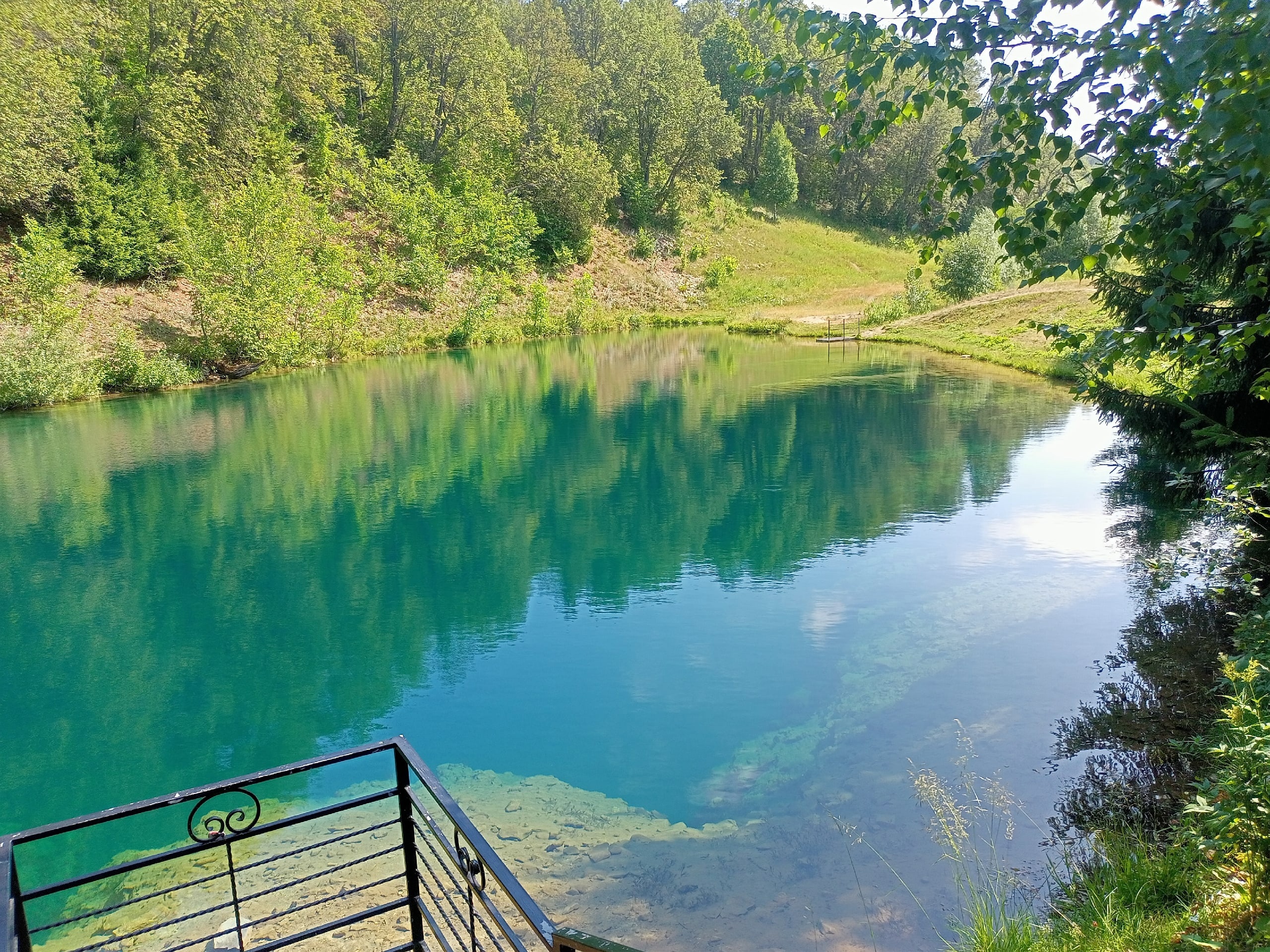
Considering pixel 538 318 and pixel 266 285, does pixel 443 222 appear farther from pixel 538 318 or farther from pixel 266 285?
pixel 266 285

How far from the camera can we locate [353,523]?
15.0 m

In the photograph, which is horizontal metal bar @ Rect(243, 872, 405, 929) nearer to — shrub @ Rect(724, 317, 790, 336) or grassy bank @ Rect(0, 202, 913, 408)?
grassy bank @ Rect(0, 202, 913, 408)

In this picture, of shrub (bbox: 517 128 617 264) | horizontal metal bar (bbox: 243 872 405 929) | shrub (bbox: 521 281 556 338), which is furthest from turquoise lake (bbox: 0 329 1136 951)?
shrub (bbox: 517 128 617 264)

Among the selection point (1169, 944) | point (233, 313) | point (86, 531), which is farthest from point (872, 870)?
point (233, 313)

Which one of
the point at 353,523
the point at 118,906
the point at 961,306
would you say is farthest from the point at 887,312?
the point at 118,906

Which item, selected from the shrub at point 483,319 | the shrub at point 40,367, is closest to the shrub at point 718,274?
the shrub at point 483,319

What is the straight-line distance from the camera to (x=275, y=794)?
7281mm

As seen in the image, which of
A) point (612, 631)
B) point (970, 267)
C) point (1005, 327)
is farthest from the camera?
point (970, 267)

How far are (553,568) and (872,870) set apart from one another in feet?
25.4

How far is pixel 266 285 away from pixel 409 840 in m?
33.3

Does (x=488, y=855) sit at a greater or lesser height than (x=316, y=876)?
greater

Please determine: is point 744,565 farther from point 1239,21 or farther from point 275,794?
point 1239,21

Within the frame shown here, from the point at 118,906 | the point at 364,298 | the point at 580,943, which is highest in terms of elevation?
the point at 580,943

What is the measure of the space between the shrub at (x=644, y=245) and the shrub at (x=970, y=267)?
20.8m
